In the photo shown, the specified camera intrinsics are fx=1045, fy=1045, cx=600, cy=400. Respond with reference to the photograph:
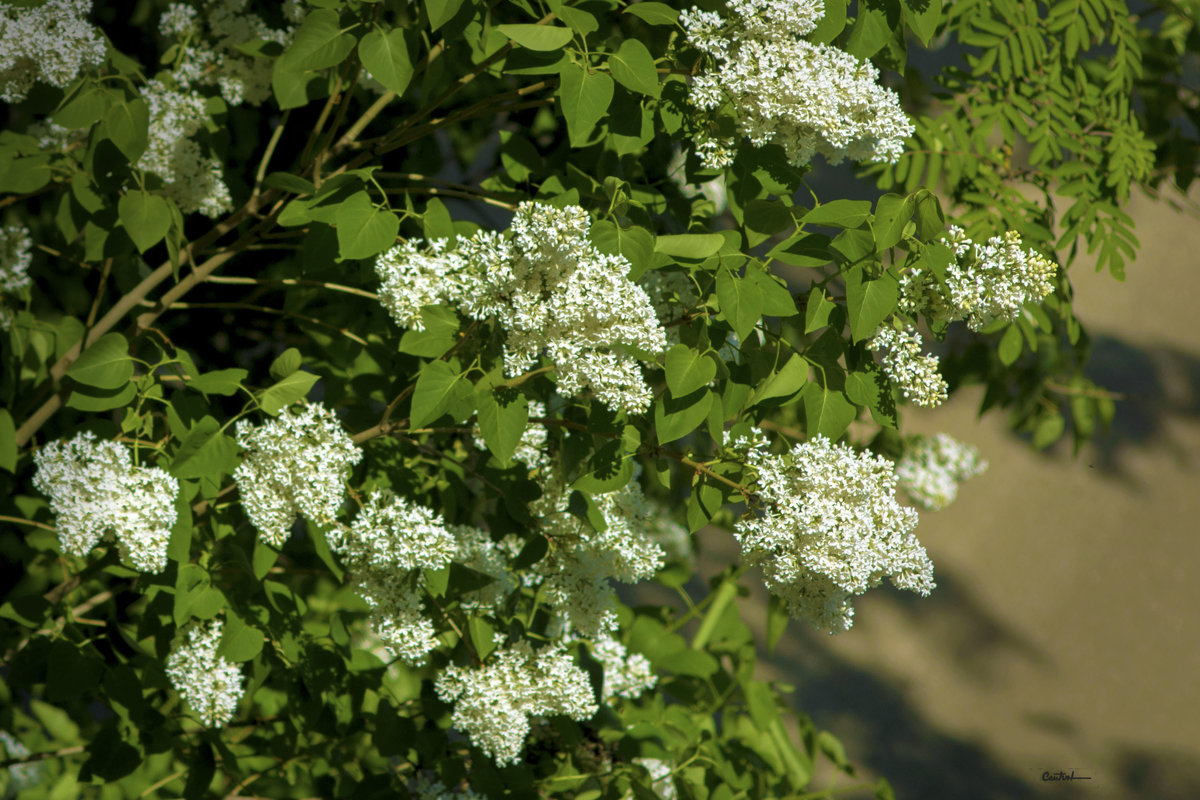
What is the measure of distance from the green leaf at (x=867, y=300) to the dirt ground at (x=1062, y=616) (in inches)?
113

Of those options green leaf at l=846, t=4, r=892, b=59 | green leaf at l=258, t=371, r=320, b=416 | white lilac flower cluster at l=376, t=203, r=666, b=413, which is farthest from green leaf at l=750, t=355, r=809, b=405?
green leaf at l=258, t=371, r=320, b=416

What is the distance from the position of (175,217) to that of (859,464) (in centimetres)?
92

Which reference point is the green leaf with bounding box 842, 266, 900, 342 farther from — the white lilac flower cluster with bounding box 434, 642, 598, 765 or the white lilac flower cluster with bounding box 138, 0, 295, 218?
the white lilac flower cluster with bounding box 138, 0, 295, 218

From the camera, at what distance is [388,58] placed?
3.66ft

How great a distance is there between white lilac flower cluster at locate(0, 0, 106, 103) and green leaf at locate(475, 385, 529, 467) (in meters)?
0.66

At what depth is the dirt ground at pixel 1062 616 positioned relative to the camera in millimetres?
3684

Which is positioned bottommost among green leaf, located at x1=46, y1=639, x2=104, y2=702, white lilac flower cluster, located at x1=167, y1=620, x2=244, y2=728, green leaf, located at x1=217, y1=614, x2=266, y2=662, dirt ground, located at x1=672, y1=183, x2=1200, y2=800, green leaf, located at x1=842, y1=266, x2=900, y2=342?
dirt ground, located at x1=672, y1=183, x2=1200, y2=800

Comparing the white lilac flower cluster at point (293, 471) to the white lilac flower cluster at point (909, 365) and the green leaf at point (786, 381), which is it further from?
the white lilac flower cluster at point (909, 365)

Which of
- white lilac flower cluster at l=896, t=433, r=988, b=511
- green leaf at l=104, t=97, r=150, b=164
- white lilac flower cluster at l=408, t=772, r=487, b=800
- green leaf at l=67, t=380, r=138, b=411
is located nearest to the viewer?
green leaf at l=104, t=97, r=150, b=164

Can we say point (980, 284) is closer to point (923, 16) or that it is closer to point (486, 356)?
point (923, 16)

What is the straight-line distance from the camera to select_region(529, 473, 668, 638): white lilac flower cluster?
51.8 inches

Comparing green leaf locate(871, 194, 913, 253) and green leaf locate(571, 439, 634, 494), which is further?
green leaf locate(571, 439, 634, 494)

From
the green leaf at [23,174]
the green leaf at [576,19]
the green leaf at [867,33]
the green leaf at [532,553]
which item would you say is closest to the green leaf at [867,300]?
the green leaf at [867,33]

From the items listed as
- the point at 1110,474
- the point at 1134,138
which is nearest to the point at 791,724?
the point at 1110,474
